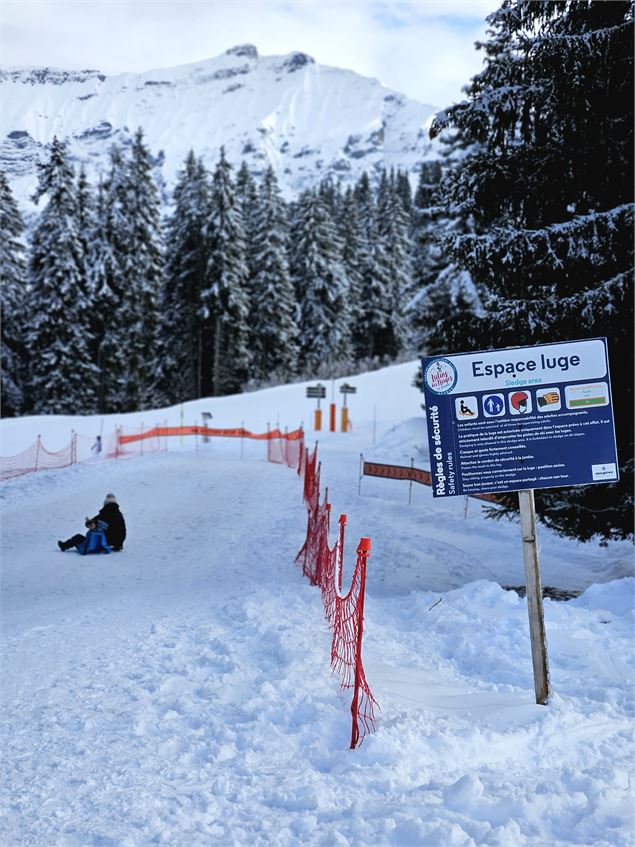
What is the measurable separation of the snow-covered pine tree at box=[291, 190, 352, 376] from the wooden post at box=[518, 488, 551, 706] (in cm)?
5016

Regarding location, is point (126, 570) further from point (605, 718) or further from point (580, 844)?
point (580, 844)

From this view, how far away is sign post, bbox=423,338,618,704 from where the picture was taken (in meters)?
5.56

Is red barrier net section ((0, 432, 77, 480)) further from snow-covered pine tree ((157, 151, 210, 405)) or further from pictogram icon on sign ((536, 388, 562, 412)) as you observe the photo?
snow-covered pine tree ((157, 151, 210, 405))

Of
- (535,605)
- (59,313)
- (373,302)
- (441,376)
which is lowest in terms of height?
(535,605)

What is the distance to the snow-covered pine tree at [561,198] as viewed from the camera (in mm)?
8758

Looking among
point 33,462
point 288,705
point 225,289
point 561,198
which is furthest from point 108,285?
point 288,705

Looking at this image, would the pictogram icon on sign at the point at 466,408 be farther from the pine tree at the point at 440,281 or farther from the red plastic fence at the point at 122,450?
the pine tree at the point at 440,281

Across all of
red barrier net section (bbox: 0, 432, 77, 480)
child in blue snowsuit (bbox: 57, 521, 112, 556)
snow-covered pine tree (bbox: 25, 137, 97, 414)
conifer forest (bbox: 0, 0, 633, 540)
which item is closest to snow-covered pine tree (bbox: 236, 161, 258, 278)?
conifer forest (bbox: 0, 0, 633, 540)

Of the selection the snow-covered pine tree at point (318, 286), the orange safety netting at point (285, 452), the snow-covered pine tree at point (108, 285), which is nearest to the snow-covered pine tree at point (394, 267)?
the snow-covered pine tree at point (318, 286)

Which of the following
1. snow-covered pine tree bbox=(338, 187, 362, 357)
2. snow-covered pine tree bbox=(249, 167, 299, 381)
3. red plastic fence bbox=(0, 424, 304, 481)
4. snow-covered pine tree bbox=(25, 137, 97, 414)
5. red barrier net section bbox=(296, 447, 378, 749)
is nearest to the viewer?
red barrier net section bbox=(296, 447, 378, 749)

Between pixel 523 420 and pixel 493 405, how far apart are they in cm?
26

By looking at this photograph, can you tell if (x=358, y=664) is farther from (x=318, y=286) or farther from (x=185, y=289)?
→ (x=318, y=286)

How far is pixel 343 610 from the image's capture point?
7.33 m

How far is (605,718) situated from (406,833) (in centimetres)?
243
